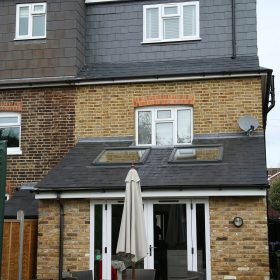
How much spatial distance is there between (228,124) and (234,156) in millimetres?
1707

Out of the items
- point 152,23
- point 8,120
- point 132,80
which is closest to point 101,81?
point 132,80

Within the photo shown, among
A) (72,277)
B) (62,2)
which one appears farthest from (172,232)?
(62,2)

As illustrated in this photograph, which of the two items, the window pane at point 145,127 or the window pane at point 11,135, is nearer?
the window pane at point 145,127

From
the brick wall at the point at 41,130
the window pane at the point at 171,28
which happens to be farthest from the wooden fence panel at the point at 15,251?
the window pane at the point at 171,28

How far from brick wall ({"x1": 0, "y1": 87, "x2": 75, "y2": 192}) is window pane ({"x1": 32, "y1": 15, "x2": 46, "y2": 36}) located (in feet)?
5.77

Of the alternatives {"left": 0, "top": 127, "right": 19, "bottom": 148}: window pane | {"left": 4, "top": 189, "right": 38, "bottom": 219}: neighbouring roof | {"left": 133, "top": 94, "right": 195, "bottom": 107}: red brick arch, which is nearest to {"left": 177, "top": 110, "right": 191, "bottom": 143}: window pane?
{"left": 133, "top": 94, "right": 195, "bottom": 107}: red brick arch

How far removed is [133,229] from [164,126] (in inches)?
222

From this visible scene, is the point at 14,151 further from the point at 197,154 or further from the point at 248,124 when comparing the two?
the point at 248,124

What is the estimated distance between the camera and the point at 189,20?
1469cm

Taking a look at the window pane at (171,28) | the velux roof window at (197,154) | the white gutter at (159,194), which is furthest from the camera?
the window pane at (171,28)

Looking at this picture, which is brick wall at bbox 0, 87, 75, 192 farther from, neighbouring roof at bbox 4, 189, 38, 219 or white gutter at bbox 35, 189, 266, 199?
white gutter at bbox 35, 189, 266, 199

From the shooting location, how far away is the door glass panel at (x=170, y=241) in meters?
11.2

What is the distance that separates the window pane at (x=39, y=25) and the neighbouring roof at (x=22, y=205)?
15.3 feet

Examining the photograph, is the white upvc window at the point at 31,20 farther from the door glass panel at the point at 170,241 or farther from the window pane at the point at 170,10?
the door glass panel at the point at 170,241
